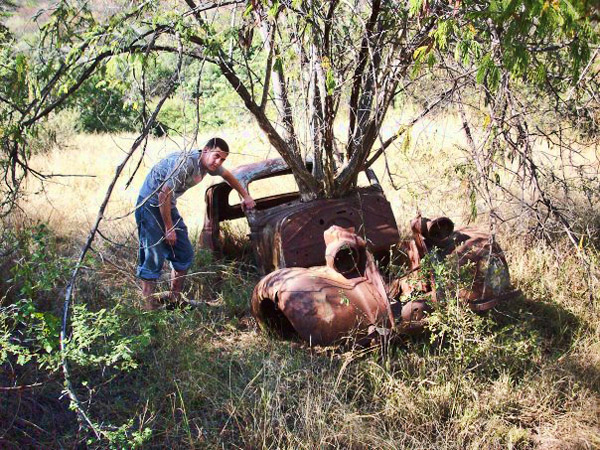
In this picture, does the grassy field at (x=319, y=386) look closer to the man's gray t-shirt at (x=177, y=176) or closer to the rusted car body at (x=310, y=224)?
the rusted car body at (x=310, y=224)

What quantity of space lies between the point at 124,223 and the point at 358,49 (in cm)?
391

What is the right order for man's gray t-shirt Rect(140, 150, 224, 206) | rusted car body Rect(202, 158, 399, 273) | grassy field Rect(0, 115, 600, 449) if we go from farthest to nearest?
man's gray t-shirt Rect(140, 150, 224, 206), rusted car body Rect(202, 158, 399, 273), grassy field Rect(0, 115, 600, 449)

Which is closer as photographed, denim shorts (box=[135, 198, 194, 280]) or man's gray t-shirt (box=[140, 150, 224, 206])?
man's gray t-shirt (box=[140, 150, 224, 206])

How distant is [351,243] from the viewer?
4.68 meters

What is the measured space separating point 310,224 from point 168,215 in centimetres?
115

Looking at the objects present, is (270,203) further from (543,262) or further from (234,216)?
(543,262)

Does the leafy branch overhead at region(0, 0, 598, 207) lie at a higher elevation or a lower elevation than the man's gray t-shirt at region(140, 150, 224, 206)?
higher

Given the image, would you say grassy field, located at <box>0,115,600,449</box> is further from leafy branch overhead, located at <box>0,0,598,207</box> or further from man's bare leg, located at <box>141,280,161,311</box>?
leafy branch overhead, located at <box>0,0,598,207</box>

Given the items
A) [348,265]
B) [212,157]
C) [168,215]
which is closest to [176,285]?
[168,215]

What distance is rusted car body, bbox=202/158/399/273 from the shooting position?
5258mm

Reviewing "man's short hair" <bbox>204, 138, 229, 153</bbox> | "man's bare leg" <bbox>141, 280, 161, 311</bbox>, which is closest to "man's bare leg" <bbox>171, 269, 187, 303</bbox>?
"man's bare leg" <bbox>141, 280, 161, 311</bbox>

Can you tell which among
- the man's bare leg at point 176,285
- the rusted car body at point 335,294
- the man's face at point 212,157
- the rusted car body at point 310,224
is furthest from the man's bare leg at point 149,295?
the rusted car body at point 335,294

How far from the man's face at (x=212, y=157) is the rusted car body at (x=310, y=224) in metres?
0.49

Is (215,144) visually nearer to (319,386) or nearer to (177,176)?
(177,176)
